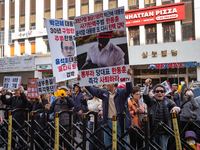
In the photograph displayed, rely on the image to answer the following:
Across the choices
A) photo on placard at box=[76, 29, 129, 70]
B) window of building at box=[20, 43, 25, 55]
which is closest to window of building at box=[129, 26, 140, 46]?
window of building at box=[20, 43, 25, 55]

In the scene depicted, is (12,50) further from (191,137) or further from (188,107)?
(191,137)

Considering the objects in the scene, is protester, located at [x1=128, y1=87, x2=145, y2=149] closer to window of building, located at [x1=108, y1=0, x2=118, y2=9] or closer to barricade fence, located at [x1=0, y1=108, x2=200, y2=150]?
barricade fence, located at [x1=0, y1=108, x2=200, y2=150]

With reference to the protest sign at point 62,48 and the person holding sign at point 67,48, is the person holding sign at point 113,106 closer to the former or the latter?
the protest sign at point 62,48

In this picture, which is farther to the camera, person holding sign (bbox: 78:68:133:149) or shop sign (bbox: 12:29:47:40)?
shop sign (bbox: 12:29:47:40)

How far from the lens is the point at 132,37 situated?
73.0ft

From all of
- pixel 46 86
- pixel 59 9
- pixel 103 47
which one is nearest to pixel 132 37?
pixel 59 9

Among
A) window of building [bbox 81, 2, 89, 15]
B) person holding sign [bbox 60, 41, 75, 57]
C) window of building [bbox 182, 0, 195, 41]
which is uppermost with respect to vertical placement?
window of building [bbox 81, 2, 89, 15]

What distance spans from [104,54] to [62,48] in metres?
1.96

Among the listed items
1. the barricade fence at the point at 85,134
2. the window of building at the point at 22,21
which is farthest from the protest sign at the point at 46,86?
the window of building at the point at 22,21

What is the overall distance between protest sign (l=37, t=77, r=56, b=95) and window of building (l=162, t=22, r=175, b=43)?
17202 mm

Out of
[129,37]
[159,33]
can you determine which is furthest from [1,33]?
[159,33]

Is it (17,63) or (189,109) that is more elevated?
(17,63)

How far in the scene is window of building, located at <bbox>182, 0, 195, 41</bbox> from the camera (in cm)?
2011

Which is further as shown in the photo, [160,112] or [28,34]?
[28,34]
